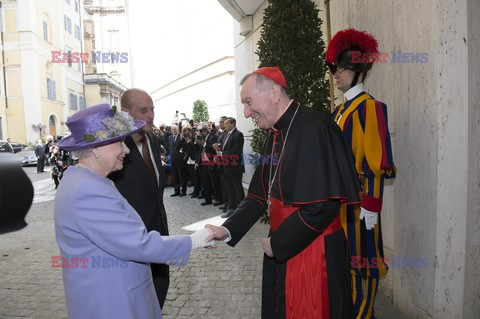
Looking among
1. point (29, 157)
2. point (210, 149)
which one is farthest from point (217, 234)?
point (29, 157)

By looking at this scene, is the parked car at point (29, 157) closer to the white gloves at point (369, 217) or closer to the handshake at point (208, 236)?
the handshake at point (208, 236)

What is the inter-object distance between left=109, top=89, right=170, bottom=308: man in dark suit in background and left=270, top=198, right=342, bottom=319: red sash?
61.1 inches

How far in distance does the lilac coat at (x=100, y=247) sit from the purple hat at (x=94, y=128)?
0.14 m

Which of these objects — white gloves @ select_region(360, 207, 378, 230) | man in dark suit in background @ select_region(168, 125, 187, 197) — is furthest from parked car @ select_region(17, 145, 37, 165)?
white gloves @ select_region(360, 207, 378, 230)

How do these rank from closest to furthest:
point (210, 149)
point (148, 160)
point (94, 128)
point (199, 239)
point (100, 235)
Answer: point (100, 235), point (94, 128), point (199, 239), point (148, 160), point (210, 149)

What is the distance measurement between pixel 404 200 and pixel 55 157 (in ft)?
40.8

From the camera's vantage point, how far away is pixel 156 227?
3.37 metres

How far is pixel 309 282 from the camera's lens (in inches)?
83.7

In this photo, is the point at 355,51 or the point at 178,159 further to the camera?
the point at 178,159

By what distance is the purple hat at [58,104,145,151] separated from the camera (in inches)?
74.2

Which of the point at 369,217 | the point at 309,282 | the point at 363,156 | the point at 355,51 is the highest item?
the point at 355,51

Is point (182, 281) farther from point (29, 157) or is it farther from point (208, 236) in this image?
point (29, 157)

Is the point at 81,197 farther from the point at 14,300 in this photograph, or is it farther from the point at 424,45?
the point at 14,300

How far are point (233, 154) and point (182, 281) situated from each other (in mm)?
4017
